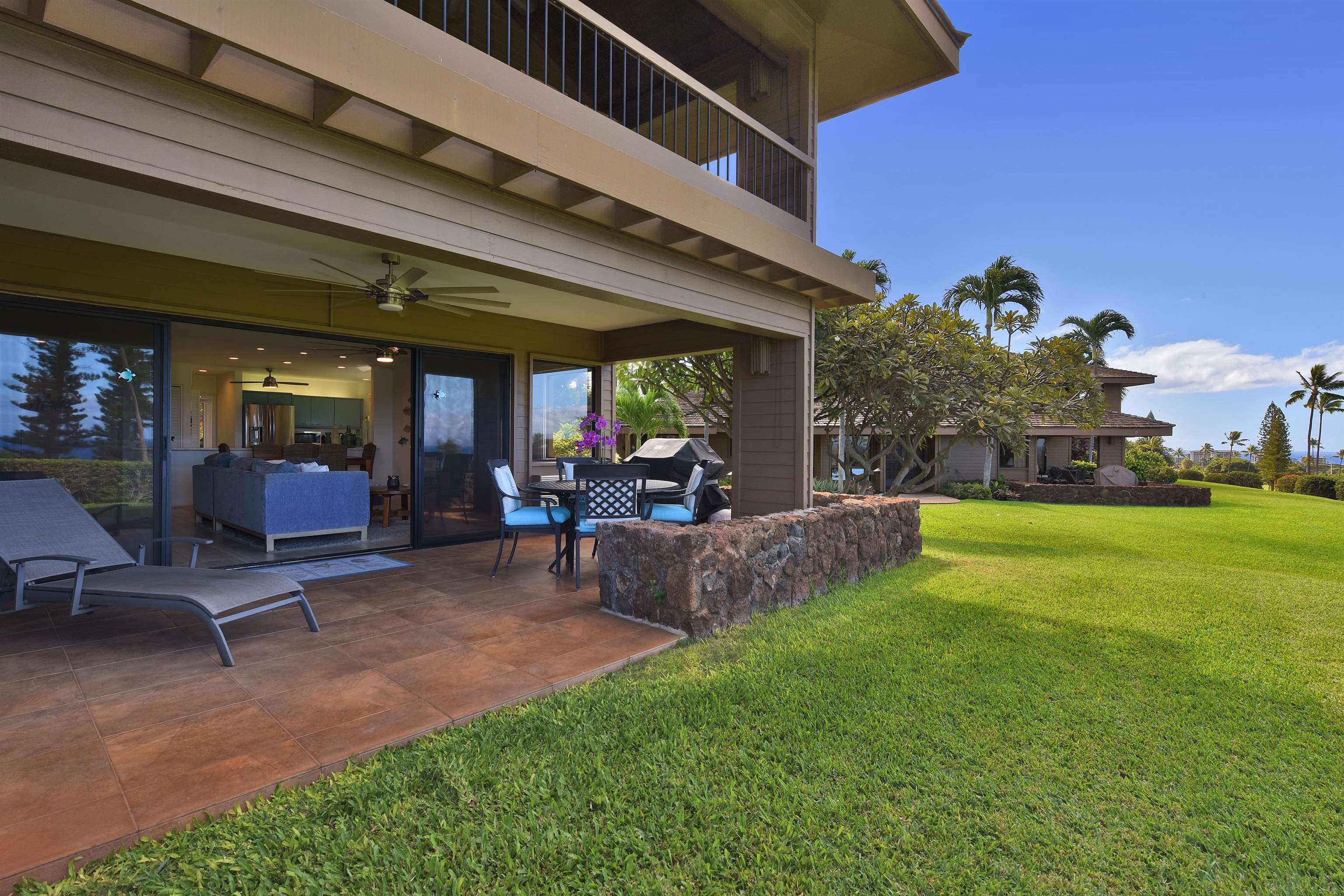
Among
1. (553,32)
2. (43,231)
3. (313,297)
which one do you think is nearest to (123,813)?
(43,231)

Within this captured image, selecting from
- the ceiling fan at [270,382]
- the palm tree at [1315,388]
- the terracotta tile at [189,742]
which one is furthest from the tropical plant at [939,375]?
the palm tree at [1315,388]

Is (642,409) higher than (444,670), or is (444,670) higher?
(642,409)

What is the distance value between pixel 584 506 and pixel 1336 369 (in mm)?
40444

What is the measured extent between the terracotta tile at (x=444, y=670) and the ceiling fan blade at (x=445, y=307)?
3.40 m

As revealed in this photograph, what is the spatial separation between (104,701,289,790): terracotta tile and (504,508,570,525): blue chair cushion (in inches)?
101

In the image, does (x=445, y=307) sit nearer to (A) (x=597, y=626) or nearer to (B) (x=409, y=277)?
(B) (x=409, y=277)

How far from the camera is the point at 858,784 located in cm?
223

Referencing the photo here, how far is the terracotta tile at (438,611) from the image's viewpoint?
3986 millimetres

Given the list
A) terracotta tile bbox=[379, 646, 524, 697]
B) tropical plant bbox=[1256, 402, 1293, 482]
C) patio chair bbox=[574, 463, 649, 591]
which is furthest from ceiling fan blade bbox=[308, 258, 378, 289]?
tropical plant bbox=[1256, 402, 1293, 482]

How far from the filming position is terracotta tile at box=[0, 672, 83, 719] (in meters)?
2.60

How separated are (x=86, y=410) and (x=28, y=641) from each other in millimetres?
1958

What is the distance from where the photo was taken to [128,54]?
2.20 m

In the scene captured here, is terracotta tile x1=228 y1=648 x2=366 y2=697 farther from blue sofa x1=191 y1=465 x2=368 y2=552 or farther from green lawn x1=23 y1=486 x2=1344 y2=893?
blue sofa x1=191 y1=465 x2=368 y2=552

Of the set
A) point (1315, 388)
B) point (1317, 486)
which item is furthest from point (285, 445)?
point (1315, 388)
